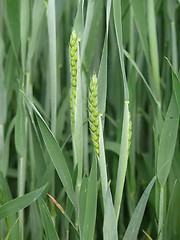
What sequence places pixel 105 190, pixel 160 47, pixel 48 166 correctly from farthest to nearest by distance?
pixel 160 47 < pixel 48 166 < pixel 105 190

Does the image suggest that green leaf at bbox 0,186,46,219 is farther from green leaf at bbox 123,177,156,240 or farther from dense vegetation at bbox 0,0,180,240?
green leaf at bbox 123,177,156,240

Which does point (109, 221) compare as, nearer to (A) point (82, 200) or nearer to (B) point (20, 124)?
(A) point (82, 200)

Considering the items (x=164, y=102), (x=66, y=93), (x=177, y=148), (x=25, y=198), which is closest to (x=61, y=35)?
(x=66, y=93)

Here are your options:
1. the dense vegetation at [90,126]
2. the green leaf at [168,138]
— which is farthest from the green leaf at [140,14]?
the green leaf at [168,138]

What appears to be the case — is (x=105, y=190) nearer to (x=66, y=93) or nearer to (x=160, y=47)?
(x=66, y=93)

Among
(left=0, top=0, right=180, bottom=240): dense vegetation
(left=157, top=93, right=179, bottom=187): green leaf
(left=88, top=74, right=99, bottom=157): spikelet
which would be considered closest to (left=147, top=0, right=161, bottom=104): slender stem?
(left=0, top=0, right=180, bottom=240): dense vegetation

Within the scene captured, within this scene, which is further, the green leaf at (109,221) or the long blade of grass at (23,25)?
the long blade of grass at (23,25)

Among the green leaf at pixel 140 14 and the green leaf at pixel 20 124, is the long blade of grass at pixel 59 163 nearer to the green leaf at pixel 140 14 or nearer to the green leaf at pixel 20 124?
the green leaf at pixel 20 124
